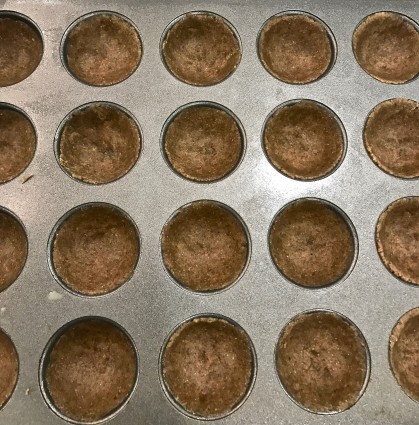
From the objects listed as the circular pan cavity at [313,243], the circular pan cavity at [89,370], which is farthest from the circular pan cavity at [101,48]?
the circular pan cavity at [89,370]

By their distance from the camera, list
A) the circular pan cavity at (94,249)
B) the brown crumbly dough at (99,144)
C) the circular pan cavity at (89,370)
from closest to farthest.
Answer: the circular pan cavity at (89,370) < the circular pan cavity at (94,249) < the brown crumbly dough at (99,144)

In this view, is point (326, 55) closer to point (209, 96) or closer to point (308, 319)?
point (209, 96)

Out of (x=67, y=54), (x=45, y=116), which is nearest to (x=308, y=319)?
(x=45, y=116)

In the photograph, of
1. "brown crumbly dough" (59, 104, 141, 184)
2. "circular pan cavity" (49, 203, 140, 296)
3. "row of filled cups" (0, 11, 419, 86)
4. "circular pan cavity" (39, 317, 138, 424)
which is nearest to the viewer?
"circular pan cavity" (39, 317, 138, 424)

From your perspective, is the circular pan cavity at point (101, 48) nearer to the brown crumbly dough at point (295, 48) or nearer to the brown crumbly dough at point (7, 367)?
the brown crumbly dough at point (295, 48)

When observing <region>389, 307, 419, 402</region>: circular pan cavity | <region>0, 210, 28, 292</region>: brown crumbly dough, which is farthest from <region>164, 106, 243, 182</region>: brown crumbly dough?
<region>389, 307, 419, 402</region>: circular pan cavity

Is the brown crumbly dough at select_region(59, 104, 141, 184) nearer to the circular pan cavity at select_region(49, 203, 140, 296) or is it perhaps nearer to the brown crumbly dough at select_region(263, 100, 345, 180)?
the circular pan cavity at select_region(49, 203, 140, 296)
